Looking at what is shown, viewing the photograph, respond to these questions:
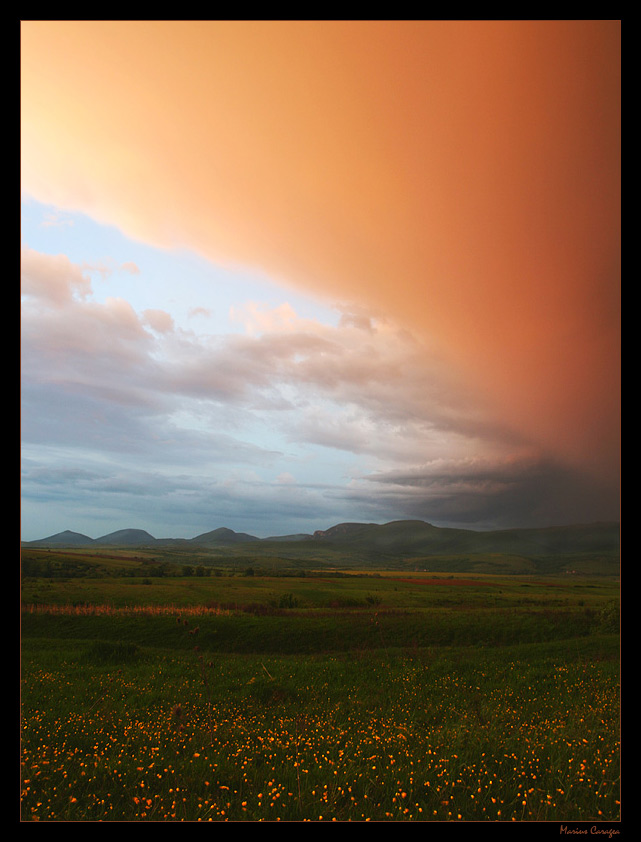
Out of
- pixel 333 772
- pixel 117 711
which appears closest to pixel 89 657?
pixel 117 711

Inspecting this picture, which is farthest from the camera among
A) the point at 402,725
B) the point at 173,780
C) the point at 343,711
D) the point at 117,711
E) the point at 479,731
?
the point at 343,711

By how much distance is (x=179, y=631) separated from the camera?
2712 cm

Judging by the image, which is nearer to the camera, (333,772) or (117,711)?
(333,772)

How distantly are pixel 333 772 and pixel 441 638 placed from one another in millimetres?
23592

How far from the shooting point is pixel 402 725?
954 centimetres

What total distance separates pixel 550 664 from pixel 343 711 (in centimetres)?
1238

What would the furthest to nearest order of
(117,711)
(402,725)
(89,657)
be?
(89,657)
(117,711)
(402,725)

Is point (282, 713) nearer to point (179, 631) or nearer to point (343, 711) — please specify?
point (343, 711)
